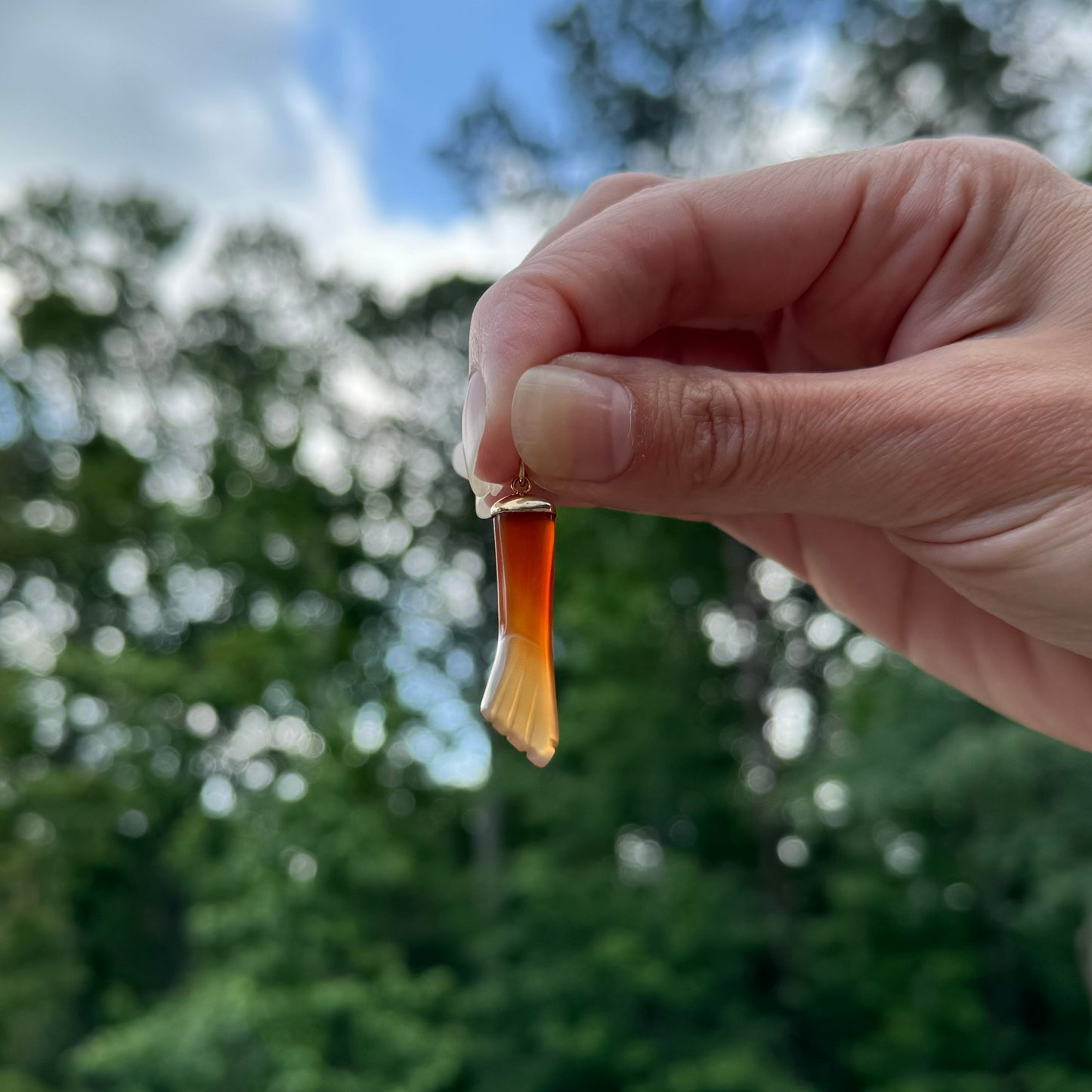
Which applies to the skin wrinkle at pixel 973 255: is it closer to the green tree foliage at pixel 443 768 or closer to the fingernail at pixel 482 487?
the fingernail at pixel 482 487

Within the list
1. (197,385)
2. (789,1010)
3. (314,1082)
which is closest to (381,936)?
(314,1082)

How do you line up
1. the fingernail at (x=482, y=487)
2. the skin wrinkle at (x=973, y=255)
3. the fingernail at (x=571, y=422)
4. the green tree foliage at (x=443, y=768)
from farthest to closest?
the green tree foliage at (x=443, y=768), the skin wrinkle at (x=973, y=255), the fingernail at (x=482, y=487), the fingernail at (x=571, y=422)

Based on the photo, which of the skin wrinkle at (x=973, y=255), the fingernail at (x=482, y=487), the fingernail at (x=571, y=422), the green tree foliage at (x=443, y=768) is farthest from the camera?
the green tree foliage at (x=443, y=768)

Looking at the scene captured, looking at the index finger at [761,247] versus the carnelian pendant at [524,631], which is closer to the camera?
the carnelian pendant at [524,631]

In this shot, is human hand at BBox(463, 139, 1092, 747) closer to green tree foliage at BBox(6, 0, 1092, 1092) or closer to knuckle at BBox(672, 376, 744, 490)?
knuckle at BBox(672, 376, 744, 490)

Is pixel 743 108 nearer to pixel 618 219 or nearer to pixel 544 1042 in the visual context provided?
pixel 544 1042

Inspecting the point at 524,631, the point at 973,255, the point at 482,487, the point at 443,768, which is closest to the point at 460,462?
the point at 482,487

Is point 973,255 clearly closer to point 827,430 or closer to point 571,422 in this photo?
point 827,430

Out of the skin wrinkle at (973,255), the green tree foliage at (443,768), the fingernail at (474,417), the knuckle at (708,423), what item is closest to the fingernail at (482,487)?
the fingernail at (474,417)
